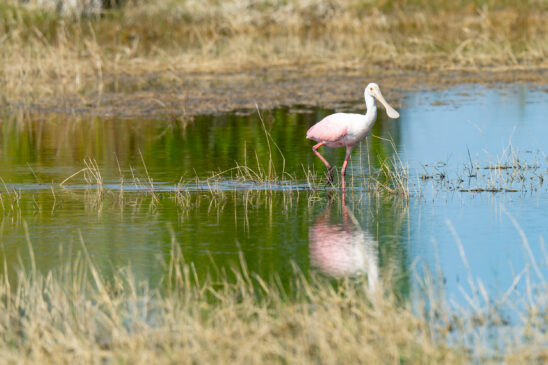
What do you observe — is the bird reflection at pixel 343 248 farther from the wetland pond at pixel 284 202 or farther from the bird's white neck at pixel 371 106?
the bird's white neck at pixel 371 106

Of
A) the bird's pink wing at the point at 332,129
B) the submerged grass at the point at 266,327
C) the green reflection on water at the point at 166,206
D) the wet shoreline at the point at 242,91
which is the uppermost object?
the bird's pink wing at the point at 332,129

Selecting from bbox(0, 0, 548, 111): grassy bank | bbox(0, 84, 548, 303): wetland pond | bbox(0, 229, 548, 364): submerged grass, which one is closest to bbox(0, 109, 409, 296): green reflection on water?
bbox(0, 84, 548, 303): wetland pond

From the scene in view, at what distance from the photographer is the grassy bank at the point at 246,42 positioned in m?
23.7

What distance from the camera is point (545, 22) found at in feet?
111

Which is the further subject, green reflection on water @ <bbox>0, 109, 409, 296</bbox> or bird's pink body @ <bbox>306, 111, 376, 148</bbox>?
bird's pink body @ <bbox>306, 111, 376, 148</bbox>

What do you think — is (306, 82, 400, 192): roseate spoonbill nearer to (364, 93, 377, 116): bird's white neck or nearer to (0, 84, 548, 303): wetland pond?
(364, 93, 377, 116): bird's white neck

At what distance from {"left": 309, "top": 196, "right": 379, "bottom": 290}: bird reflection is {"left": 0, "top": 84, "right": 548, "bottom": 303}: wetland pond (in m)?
0.02

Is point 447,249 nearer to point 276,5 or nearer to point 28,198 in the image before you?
point 28,198

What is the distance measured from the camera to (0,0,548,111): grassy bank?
23.7 metres

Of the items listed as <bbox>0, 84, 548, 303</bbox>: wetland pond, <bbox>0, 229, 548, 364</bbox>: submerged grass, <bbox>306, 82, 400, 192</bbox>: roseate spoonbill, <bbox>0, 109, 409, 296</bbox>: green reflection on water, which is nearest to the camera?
<bbox>0, 229, 548, 364</bbox>: submerged grass

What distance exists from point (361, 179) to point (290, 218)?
2.32 metres

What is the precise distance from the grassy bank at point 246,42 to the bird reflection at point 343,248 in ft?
40.5

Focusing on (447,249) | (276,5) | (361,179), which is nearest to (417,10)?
(276,5)

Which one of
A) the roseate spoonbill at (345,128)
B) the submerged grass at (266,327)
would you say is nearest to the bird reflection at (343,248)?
the submerged grass at (266,327)
